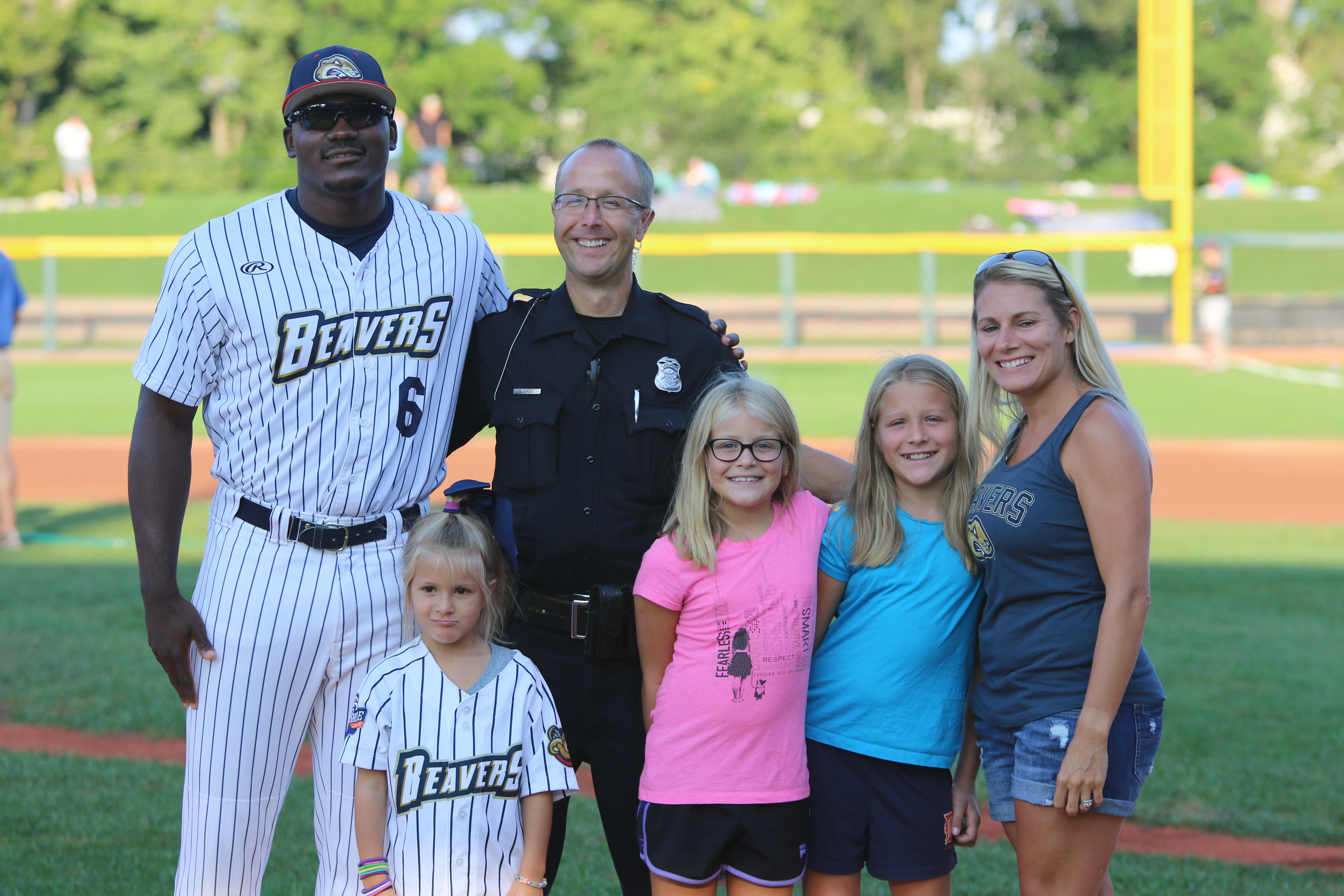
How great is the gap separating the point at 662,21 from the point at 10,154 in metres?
20.2

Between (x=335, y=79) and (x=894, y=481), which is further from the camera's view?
(x=894, y=481)

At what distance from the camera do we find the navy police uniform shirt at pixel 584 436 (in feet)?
9.78

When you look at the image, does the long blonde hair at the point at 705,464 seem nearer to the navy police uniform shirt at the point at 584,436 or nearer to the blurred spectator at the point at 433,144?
the navy police uniform shirt at the point at 584,436

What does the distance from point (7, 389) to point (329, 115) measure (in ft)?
22.1

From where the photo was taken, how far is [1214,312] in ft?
65.7

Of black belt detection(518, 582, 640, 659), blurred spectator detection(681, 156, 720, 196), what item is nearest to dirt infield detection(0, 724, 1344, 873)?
black belt detection(518, 582, 640, 659)

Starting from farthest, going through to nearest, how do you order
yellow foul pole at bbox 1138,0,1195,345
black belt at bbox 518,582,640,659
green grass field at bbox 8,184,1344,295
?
green grass field at bbox 8,184,1344,295 < yellow foul pole at bbox 1138,0,1195,345 < black belt at bbox 518,582,640,659

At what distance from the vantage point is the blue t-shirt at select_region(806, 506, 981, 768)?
9.03 feet

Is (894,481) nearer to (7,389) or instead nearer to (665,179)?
(7,389)

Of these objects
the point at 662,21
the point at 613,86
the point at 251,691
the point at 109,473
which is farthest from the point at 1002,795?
the point at 662,21

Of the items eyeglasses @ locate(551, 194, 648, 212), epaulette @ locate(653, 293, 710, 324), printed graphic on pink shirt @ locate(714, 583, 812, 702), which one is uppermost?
eyeglasses @ locate(551, 194, 648, 212)

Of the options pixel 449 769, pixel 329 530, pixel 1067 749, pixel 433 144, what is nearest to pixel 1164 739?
pixel 1067 749

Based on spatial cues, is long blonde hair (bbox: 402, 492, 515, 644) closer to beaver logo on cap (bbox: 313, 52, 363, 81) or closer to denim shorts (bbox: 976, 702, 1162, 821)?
beaver logo on cap (bbox: 313, 52, 363, 81)

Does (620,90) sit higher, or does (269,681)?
(620,90)
